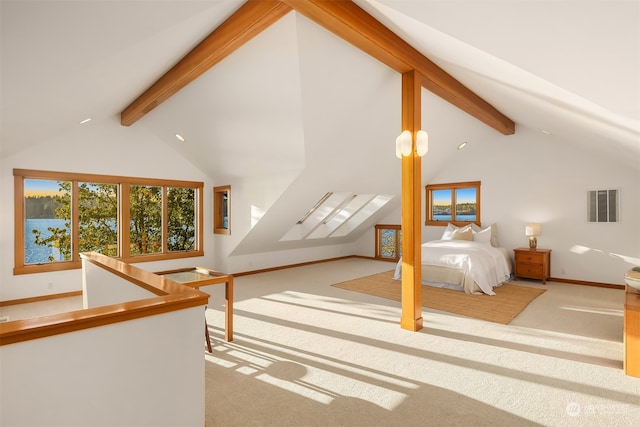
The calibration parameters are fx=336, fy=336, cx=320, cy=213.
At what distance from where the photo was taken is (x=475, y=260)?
216 inches

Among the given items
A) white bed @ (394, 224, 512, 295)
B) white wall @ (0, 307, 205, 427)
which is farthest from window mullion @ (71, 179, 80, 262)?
white bed @ (394, 224, 512, 295)

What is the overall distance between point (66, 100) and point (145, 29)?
175 cm

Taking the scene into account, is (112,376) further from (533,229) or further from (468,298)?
(533,229)

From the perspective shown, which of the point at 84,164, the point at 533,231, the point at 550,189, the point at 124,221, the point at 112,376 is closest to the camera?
the point at 112,376

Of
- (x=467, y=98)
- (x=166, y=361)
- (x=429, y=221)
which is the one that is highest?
(x=467, y=98)

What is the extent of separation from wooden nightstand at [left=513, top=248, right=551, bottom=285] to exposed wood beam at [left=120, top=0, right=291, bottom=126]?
5.89 metres

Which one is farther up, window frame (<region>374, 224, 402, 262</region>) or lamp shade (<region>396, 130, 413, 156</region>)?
lamp shade (<region>396, 130, 413, 156</region>)

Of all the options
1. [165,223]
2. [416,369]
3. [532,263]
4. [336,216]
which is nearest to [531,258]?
[532,263]

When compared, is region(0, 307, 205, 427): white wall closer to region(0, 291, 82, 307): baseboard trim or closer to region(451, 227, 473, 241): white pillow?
region(0, 291, 82, 307): baseboard trim

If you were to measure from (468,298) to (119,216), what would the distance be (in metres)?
6.11

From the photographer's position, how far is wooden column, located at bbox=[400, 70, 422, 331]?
3793mm

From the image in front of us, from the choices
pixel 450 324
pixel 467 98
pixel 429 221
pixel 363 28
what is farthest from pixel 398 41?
pixel 429 221

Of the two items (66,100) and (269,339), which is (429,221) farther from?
(66,100)

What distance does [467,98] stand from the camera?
480 centimetres
